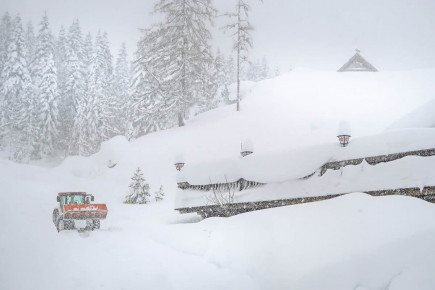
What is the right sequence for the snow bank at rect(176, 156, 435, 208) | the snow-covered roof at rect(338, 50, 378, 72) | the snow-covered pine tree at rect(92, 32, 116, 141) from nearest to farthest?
the snow bank at rect(176, 156, 435, 208) → the snow-covered roof at rect(338, 50, 378, 72) → the snow-covered pine tree at rect(92, 32, 116, 141)

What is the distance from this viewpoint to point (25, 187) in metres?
18.5

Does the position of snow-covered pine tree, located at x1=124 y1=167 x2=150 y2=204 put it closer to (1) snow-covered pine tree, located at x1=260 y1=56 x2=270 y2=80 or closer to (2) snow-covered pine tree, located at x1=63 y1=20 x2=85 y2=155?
(2) snow-covered pine tree, located at x1=63 y1=20 x2=85 y2=155

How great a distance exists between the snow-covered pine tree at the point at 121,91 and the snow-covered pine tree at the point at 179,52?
52.2 feet

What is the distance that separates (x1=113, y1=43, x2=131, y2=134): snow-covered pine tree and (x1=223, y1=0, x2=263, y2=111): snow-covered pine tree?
17.9 metres

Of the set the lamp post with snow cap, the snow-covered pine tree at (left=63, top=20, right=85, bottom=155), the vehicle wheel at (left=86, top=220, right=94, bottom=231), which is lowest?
the vehicle wheel at (left=86, top=220, right=94, bottom=231)

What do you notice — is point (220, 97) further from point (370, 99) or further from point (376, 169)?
point (376, 169)

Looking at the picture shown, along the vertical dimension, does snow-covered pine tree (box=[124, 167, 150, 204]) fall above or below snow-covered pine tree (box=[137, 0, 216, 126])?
below

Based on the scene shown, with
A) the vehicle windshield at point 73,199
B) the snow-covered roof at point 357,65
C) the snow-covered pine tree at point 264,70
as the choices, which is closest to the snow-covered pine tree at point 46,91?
the vehicle windshield at point 73,199

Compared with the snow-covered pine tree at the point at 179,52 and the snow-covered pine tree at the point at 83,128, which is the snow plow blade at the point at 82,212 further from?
the snow-covered pine tree at the point at 83,128

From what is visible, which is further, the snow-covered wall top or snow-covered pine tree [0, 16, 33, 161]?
snow-covered pine tree [0, 16, 33, 161]

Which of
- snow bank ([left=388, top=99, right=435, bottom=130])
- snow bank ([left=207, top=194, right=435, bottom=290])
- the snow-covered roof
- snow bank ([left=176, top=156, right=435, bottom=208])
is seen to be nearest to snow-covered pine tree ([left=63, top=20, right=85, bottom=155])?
the snow-covered roof

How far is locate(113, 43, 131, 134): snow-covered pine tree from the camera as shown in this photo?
44.3 metres

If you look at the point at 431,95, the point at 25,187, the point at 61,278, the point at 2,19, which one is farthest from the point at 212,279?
the point at 2,19

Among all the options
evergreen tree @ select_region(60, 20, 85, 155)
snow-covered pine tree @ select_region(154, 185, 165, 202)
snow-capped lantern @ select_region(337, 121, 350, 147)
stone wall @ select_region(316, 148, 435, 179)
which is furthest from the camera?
evergreen tree @ select_region(60, 20, 85, 155)
